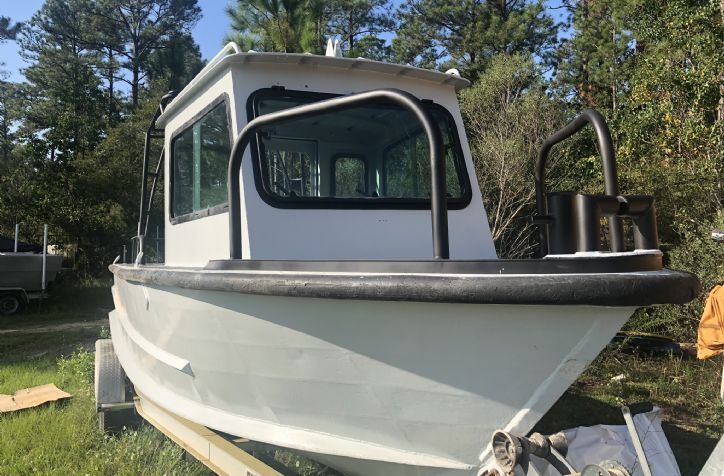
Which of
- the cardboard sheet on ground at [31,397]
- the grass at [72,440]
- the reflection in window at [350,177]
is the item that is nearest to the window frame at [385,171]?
the reflection in window at [350,177]

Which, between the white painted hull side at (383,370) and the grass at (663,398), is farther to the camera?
the grass at (663,398)

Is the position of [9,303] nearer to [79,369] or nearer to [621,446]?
[79,369]

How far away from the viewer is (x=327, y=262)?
2.12 m

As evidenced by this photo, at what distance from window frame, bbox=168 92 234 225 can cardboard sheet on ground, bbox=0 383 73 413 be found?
90.9 inches

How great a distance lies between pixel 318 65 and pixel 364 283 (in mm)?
1597

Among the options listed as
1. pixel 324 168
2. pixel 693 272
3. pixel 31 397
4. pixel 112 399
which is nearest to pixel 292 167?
pixel 324 168

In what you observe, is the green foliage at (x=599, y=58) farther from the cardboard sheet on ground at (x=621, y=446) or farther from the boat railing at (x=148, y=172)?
the cardboard sheet on ground at (x=621, y=446)

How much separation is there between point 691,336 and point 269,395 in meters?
6.25

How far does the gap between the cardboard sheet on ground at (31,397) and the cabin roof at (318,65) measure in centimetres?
311

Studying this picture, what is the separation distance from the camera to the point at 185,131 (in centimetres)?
371

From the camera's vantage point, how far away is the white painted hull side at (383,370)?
185cm

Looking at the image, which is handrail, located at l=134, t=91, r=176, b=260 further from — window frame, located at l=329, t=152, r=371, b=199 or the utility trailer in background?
the utility trailer in background

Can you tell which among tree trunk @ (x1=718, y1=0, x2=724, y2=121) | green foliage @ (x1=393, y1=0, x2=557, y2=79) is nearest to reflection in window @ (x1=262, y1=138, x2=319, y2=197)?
tree trunk @ (x1=718, y1=0, x2=724, y2=121)

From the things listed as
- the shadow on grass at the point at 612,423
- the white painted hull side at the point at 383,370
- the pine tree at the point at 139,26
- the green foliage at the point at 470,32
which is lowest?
the shadow on grass at the point at 612,423
